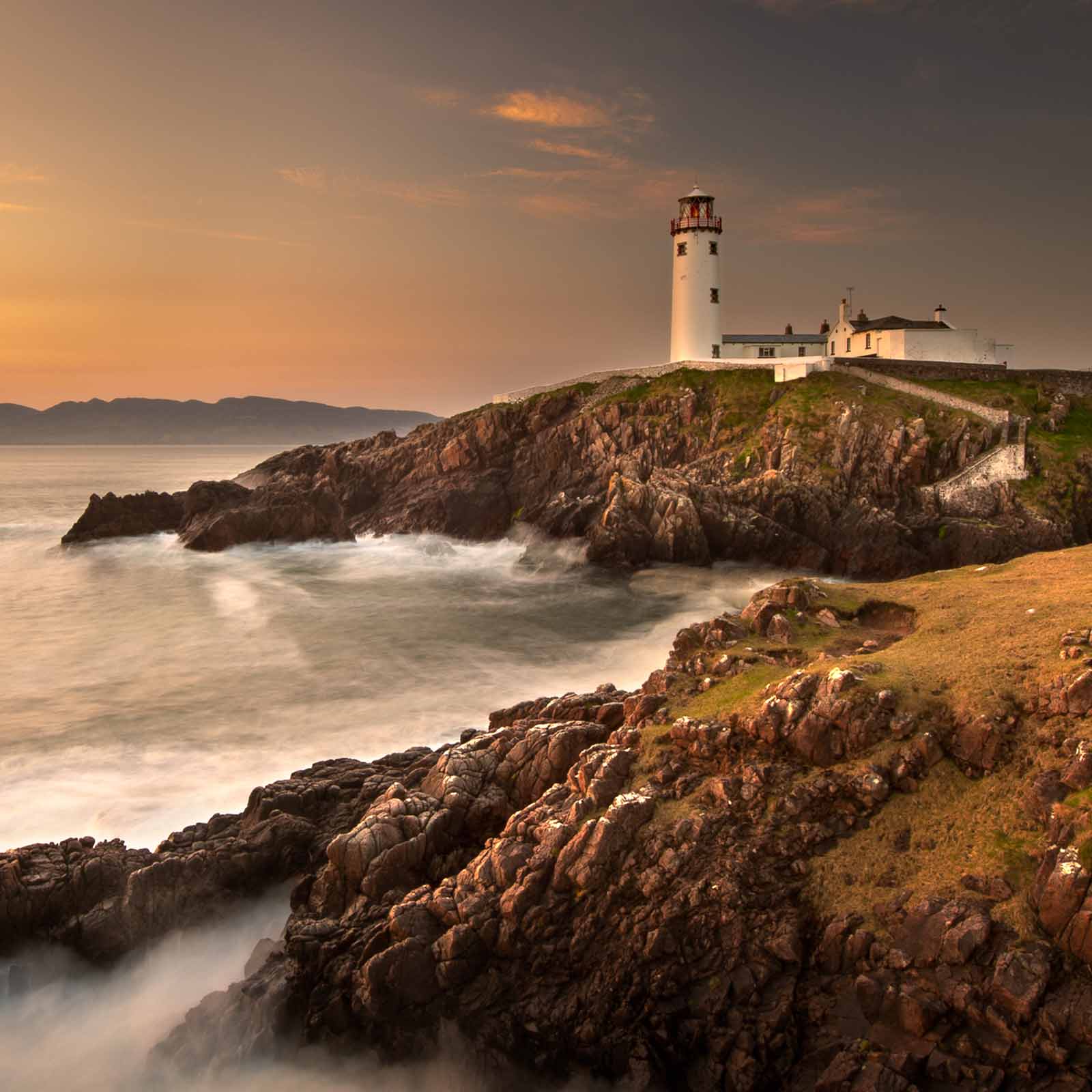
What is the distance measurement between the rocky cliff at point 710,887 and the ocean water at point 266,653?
6.03m

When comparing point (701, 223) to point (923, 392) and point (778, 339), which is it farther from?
point (923, 392)

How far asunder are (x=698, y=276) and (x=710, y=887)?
245 ft

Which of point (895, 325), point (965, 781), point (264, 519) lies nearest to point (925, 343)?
point (895, 325)

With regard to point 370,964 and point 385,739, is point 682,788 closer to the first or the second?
point 370,964

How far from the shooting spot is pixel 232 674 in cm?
3391

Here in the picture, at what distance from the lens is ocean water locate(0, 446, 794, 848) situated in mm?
24047

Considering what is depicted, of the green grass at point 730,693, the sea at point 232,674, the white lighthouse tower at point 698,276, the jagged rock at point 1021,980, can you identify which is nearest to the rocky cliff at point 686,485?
the sea at point 232,674

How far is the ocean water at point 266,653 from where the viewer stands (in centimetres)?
2405

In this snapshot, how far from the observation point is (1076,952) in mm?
10953

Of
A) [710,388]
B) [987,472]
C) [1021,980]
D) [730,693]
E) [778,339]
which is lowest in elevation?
[1021,980]

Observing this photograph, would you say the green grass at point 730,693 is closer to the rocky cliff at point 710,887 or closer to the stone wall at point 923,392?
the rocky cliff at point 710,887

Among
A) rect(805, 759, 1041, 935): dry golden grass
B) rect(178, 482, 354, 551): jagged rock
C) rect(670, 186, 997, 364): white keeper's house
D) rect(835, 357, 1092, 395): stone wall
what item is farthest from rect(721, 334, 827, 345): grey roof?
rect(805, 759, 1041, 935): dry golden grass

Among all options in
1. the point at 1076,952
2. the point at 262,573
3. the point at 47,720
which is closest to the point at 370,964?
the point at 1076,952

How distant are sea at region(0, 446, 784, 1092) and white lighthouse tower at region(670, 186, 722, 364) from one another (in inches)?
1247
